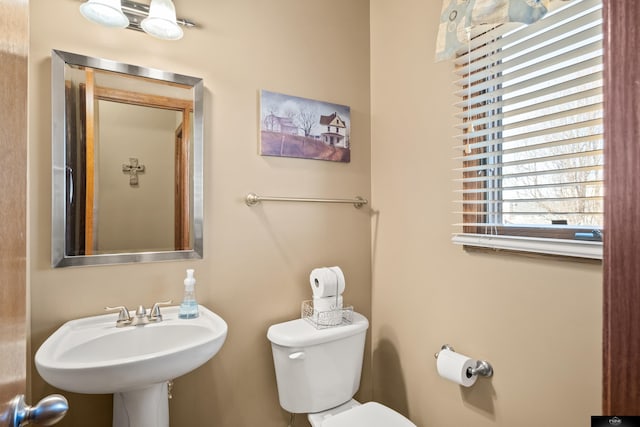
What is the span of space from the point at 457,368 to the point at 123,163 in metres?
1.56

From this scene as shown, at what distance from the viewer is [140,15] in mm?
1373

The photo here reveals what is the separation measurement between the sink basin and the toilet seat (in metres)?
0.59

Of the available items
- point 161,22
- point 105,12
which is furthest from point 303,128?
point 105,12

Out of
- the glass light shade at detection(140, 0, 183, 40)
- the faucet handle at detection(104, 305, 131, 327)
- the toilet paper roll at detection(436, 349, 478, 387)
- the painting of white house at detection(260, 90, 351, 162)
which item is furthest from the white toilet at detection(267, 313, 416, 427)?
the glass light shade at detection(140, 0, 183, 40)

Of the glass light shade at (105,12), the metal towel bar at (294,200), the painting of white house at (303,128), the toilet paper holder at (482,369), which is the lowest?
the toilet paper holder at (482,369)

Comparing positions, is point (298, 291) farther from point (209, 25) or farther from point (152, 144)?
point (209, 25)

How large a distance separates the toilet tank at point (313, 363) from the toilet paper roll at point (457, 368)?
38 centimetres

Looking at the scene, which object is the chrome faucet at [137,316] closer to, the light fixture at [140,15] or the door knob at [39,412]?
the door knob at [39,412]

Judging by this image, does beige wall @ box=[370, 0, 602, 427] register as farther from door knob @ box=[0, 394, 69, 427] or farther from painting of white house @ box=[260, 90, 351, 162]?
door knob @ box=[0, 394, 69, 427]

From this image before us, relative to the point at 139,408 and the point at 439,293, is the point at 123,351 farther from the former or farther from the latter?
the point at 439,293

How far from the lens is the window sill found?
1016 mm

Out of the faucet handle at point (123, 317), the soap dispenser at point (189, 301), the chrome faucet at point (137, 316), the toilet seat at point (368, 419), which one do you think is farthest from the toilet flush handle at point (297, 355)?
the faucet handle at point (123, 317)

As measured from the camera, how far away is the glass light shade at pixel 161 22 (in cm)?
130

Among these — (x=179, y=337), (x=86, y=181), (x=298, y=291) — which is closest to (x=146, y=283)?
(x=179, y=337)
